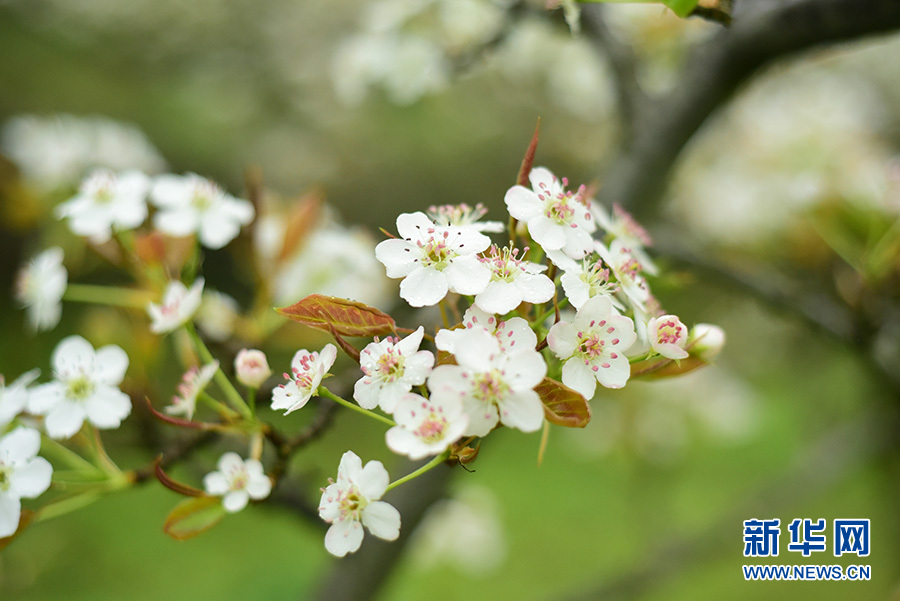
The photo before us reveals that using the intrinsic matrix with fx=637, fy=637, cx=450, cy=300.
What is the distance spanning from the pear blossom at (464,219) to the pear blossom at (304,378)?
9 cm

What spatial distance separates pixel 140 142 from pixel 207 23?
1.87m

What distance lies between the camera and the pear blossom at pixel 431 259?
0.92ft

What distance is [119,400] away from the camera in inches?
14.0

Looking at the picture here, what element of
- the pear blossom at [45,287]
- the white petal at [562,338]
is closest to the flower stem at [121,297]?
the pear blossom at [45,287]

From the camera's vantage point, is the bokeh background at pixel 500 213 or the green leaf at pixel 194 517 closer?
the green leaf at pixel 194 517

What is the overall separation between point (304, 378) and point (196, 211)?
0.21 metres

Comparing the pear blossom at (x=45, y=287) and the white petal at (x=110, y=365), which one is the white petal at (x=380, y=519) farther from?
the pear blossom at (x=45, y=287)

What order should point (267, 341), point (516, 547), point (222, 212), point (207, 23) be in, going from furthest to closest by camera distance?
point (207, 23)
point (516, 547)
point (267, 341)
point (222, 212)

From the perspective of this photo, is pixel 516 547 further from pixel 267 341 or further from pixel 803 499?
pixel 267 341

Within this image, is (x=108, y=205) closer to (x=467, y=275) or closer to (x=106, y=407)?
(x=106, y=407)

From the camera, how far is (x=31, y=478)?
32 cm

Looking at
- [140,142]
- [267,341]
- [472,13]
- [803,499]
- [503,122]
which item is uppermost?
[503,122]

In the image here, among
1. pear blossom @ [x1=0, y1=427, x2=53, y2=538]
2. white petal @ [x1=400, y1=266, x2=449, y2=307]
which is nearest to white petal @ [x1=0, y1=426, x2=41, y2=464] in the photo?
pear blossom @ [x1=0, y1=427, x2=53, y2=538]

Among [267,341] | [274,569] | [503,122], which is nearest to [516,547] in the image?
[274,569]
